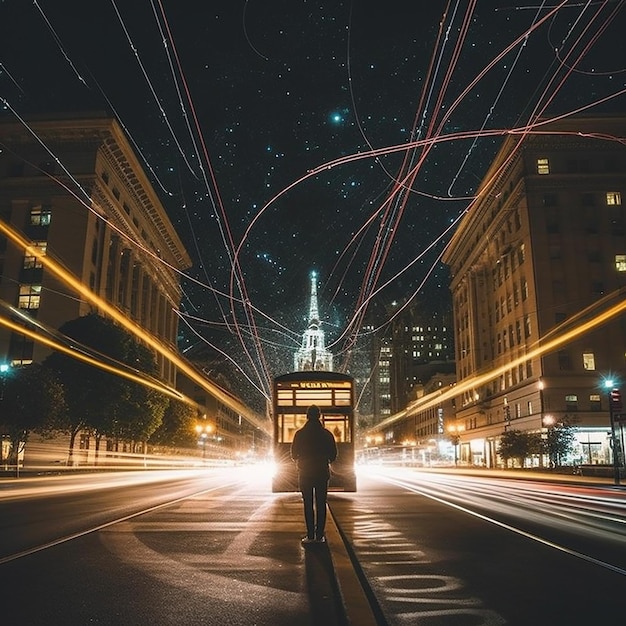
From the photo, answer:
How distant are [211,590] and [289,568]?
4.31 ft

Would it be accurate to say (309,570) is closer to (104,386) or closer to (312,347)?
(104,386)

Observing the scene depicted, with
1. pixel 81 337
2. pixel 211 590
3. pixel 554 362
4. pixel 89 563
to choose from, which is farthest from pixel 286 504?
pixel 554 362

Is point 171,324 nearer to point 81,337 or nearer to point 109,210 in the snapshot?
point 109,210

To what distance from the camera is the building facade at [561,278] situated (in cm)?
5741

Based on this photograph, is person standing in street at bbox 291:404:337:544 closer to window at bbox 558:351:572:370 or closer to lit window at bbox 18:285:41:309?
lit window at bbox 18:285:41:309

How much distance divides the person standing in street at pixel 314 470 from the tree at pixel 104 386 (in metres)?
39.7

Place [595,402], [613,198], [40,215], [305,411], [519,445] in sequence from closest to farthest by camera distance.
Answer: [305,411]
[519,445]
[595,402]
[40,215]
[613,198]

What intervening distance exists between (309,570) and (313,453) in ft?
6.83

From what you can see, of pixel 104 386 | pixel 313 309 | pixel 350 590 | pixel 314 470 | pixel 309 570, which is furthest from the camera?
pixel 313 309

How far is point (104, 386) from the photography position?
46.1m

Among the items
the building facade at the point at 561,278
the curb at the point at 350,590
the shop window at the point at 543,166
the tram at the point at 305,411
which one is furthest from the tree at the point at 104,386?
the curb at the point at 350,590

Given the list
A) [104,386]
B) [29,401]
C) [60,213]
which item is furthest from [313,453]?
[60,213]

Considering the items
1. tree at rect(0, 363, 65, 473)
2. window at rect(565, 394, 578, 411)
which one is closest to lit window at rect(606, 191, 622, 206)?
window at rect(565, 394, 578, 411)

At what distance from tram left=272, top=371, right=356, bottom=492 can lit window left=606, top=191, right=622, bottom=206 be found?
162 feet
